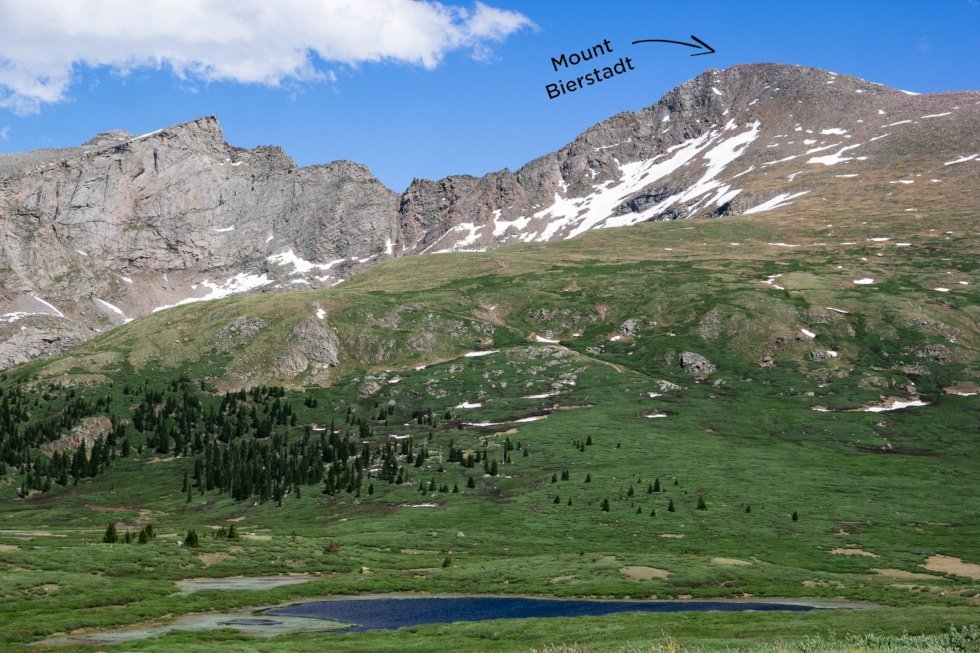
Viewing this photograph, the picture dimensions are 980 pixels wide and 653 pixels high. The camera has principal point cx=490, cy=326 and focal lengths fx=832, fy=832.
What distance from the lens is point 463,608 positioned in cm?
8506

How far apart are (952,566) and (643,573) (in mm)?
49588

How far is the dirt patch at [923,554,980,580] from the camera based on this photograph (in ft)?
368

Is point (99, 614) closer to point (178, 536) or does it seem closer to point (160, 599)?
point (160, 599)

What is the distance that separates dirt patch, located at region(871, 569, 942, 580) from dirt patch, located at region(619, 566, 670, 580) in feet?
103

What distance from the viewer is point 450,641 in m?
63.7

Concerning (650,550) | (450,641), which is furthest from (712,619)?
(650,550)

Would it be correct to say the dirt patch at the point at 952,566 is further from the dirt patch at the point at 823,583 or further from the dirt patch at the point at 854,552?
the dirt patch at the point at 823,583

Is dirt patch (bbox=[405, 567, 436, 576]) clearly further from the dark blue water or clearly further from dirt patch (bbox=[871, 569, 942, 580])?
dirt patch (bbox=[871, 569, 942, 580])

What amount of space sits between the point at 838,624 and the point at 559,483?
11969 centimetres

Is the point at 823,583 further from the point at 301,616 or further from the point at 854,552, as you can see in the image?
the point at 301,616

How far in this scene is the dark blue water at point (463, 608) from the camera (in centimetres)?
7950

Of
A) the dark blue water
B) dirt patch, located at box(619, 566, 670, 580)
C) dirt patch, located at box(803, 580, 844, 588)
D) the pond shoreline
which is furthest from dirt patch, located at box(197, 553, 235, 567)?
dirt patch, located at box(803, 580, 844, 588)

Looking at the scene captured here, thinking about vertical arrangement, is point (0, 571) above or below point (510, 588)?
above

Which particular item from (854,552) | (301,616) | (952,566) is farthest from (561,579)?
(952,566)
